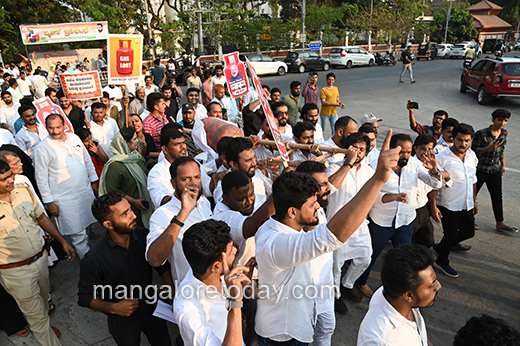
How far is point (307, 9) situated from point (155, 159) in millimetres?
37096

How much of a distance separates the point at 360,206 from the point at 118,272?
182 cm

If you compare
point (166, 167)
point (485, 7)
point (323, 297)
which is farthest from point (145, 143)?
point (485, 7)

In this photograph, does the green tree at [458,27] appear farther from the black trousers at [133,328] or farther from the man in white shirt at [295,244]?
the black trousers at [133,328]

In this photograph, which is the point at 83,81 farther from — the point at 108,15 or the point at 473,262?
the point at 108,15

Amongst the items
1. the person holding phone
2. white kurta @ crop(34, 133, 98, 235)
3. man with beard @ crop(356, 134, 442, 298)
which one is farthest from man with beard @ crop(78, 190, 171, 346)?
the person holding phone

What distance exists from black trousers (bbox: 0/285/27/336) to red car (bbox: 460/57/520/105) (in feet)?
47.6

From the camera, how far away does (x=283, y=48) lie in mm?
34156

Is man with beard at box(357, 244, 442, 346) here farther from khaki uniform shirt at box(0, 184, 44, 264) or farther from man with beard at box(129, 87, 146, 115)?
man with beard at box(129, 87, 146, 115)

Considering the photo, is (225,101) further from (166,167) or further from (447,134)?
(447,134)

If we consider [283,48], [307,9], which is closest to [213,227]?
[283,48]

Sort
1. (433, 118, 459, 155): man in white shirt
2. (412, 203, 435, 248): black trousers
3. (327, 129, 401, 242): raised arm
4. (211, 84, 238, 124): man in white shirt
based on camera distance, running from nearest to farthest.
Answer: (327, 129, 401, 242): raised arm
(412, 203, 435, 248): black trousers
(433, 118, 459, 155): man in white shirt
(211, 84, 238, 124): man in white shirt

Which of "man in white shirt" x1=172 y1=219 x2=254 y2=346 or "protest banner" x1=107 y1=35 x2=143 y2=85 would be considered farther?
"protest banner" x1=107 y1=35 x2=143 y2=85

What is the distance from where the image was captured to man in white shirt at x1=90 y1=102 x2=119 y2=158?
5.87m

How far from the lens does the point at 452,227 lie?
13.8 feet
